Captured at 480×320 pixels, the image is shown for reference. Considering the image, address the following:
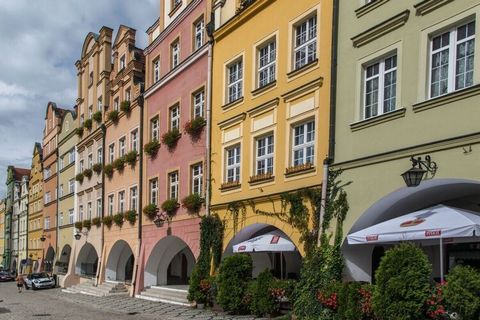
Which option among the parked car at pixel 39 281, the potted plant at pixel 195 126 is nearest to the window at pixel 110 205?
the parked car at pixel 39 281

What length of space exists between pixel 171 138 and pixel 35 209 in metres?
37.6

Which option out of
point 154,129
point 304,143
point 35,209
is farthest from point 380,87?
point 35,209

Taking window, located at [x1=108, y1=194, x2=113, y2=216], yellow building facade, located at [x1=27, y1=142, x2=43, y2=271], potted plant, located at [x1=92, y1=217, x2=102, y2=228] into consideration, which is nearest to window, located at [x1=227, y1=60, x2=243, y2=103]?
window, located at [x1=108, y1=194, x2=113, y2=216]

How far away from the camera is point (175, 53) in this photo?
24.9 m

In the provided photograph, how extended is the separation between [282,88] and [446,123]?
6592 mm

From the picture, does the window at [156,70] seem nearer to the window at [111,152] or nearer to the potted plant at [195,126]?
the potted plant at [195,126]

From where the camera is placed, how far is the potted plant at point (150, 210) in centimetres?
2456

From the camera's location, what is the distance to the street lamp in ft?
34.0

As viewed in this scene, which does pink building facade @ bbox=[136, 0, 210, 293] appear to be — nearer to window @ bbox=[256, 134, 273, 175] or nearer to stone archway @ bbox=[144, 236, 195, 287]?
stone archway @ bbox=[144, 236, 195, 287]

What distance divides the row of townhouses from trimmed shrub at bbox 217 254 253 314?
1288mm

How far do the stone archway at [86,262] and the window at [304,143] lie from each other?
81.2 feet

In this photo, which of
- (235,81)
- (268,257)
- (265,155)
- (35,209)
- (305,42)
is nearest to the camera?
(305,42)

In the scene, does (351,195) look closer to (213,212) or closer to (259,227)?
(259,227)

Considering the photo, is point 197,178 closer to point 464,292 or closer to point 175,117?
point 175,117
